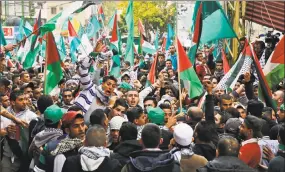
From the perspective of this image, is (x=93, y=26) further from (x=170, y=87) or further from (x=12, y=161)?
(x=12, y=161)

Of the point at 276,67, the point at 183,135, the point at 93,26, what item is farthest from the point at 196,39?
the point at 93,26

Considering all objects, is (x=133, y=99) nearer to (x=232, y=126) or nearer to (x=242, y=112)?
(x=242, y=112)

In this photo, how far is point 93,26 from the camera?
21.6 metres

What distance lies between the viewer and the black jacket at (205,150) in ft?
22.6

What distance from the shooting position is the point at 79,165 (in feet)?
21.2

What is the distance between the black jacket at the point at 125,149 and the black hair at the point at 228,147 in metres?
0.98

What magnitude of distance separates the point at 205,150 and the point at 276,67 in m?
1.66

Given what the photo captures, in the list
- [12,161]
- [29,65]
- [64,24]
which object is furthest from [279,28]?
[12,161]

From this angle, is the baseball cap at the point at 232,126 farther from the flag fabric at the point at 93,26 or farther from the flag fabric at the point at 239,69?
the flag fabric at the point at 93,26

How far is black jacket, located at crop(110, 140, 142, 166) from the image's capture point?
686 cm

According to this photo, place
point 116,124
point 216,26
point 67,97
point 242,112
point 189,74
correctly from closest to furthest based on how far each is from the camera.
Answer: point 116,124, point 242,112, point 189,74, point 67,97, point 216,26

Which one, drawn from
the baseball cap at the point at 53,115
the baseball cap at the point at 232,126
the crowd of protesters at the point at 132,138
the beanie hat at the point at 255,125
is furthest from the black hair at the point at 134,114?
the beanie hat at the point at 255,125

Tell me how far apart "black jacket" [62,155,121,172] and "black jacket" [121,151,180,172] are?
20 cm

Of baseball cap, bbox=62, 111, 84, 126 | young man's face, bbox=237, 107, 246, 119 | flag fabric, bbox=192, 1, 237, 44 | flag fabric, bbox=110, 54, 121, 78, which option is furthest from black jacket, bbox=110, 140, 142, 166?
flag fabric, bbox=110, 54, 121, 78
